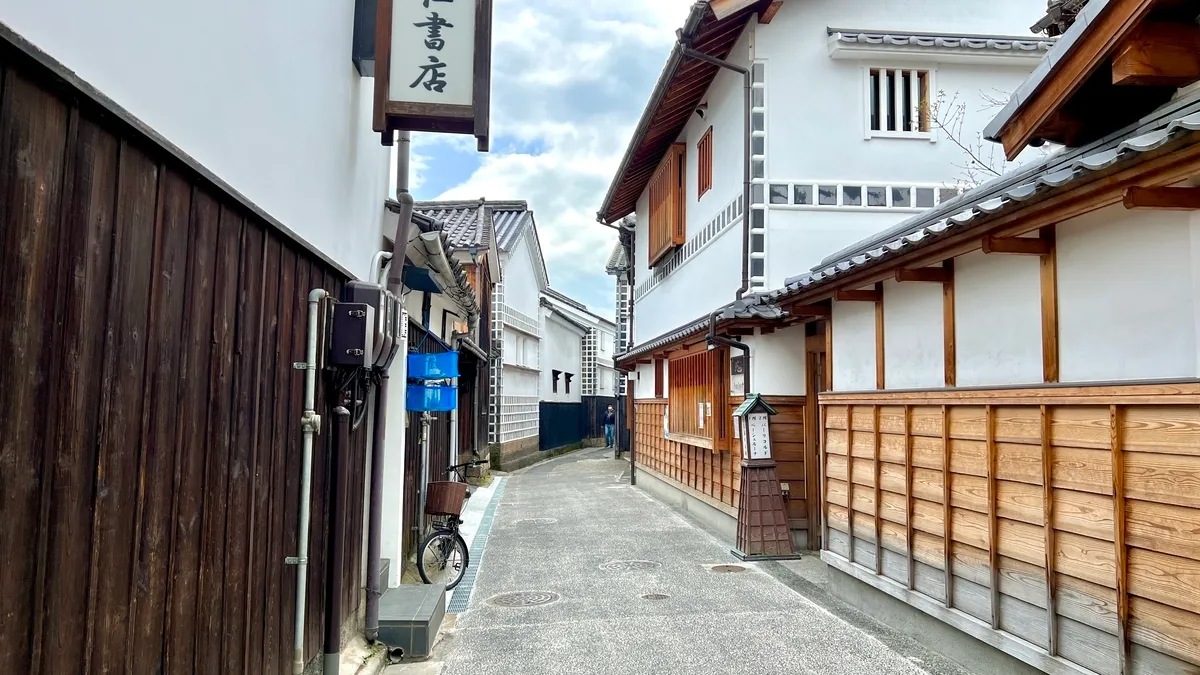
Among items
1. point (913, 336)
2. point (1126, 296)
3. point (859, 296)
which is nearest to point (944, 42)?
point (859, 296)

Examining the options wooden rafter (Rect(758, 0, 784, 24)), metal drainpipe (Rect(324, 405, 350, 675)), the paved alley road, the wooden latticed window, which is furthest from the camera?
the wooden latticed window

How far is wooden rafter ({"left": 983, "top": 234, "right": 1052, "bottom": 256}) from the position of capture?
5.18m

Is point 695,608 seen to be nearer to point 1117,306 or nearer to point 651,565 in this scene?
point 651,565

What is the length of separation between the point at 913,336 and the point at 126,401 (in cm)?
643

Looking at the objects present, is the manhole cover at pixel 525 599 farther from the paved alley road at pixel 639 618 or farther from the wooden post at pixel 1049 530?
the wooden post at pixel 1049 530

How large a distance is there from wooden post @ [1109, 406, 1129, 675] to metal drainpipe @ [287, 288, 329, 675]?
4.86 metres

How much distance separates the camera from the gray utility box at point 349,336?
16.2 ft

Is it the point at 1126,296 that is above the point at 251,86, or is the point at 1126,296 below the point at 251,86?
below

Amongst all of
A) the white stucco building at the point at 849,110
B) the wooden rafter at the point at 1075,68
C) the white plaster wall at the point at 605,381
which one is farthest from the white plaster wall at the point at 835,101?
the white plaster wall at the point at 605,381

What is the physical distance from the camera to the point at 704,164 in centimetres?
1406

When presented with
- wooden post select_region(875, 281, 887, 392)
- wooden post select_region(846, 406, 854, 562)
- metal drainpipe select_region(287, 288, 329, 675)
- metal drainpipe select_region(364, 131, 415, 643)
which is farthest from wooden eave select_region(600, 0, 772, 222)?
metal drainpipe select_region(287, 288, 329, 675)

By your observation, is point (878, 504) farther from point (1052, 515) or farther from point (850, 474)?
point (1052, 515)

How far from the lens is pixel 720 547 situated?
447 inches

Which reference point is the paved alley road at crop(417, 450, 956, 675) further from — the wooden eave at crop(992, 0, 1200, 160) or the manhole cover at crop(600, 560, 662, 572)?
the wooden eave at crop(992, 0, 1200, 160)
